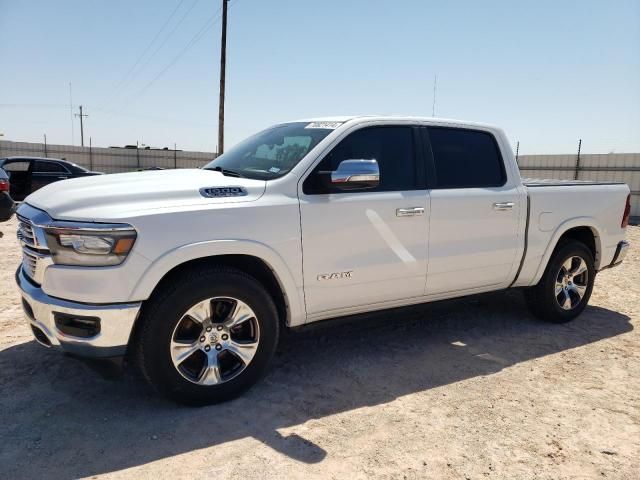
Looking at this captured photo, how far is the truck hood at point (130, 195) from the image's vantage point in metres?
2.86

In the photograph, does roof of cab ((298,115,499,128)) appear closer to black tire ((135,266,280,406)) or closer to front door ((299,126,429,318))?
front door ((299,126,429,318))

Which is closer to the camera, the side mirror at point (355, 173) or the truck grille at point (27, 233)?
the truck grille at point (27, 233)

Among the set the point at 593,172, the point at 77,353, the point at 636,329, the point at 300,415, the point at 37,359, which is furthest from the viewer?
the point at 593,172

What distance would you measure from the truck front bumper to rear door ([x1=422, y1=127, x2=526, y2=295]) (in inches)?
89.7

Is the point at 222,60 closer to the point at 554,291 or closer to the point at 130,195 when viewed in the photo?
the point at 554,291

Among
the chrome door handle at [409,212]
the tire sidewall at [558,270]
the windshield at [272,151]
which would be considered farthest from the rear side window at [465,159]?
the tire sidewall at [558,270]

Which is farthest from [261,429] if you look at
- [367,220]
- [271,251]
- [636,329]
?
[636,329]

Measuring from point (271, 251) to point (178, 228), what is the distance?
2.01 ft

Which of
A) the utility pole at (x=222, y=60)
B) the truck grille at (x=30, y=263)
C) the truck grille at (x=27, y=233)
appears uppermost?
the utility pole at (x=222, y=60)

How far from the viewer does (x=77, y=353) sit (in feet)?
9.41

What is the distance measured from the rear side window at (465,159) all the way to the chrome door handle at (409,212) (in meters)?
0.33

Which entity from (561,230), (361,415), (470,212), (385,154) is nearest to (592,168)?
(561,230)

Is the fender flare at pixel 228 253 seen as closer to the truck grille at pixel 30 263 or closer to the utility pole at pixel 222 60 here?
the truck grille at pixel 30 263

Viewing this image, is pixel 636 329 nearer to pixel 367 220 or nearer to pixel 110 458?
pixel 367 220
